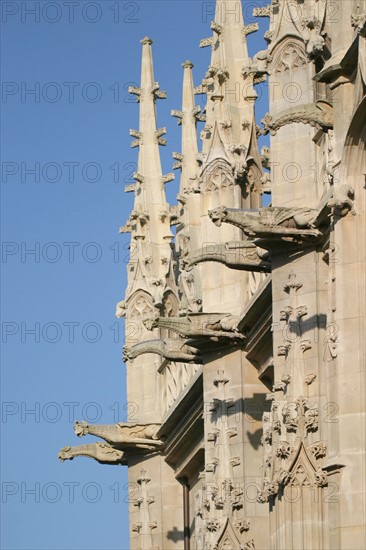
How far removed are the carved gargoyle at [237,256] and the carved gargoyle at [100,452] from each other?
1340cm

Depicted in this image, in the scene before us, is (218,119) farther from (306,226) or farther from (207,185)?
(306,226)

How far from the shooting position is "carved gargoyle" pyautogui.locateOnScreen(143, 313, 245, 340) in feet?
120

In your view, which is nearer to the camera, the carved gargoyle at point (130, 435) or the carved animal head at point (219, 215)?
the carved animal head at point (219, 215)

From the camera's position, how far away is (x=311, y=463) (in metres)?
30.6

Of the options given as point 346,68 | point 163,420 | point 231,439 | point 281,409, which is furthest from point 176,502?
point 346,68

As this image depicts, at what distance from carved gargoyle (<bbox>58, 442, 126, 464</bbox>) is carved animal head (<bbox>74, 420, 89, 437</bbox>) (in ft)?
A: 7.27

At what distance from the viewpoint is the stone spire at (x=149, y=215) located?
4656 centimetres

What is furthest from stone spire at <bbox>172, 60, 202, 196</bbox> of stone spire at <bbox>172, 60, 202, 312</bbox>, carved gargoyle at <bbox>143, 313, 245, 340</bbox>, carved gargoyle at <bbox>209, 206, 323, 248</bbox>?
carved gargoyle at <bbox>209, 206, 323, 248</bbox>

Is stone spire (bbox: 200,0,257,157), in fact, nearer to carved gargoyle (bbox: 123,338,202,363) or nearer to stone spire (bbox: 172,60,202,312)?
stone spire (bbox: 172,60,202,312)

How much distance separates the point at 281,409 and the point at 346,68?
5.79 meters

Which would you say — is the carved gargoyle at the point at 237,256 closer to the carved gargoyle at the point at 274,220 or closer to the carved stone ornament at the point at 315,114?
the carved gargoyle at the point at 274,220

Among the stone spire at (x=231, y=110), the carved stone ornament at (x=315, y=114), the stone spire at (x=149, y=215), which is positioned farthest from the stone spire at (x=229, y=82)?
the stone spire at (x=149, y=215)

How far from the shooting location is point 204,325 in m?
36.9

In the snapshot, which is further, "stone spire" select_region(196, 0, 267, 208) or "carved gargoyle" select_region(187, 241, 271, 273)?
"stone spire" select_region(196, 0, 267, 208)
